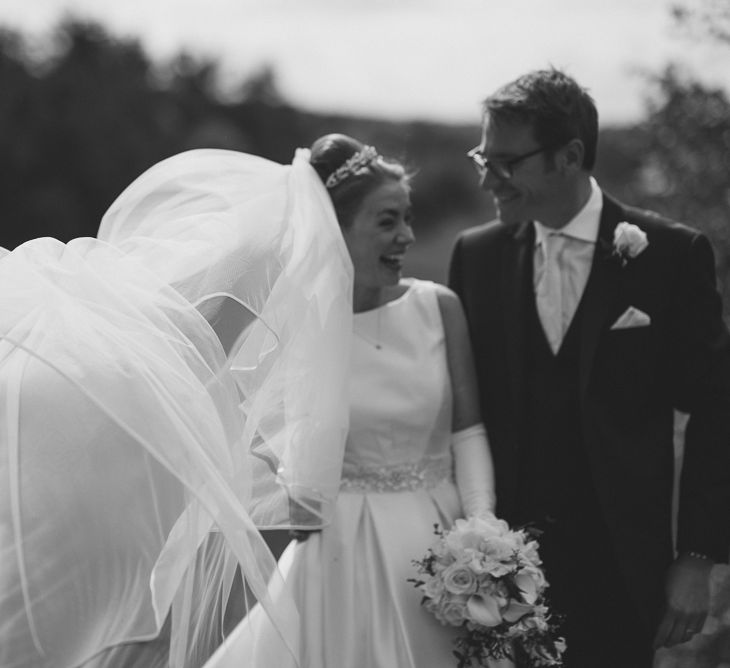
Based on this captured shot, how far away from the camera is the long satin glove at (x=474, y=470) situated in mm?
3852

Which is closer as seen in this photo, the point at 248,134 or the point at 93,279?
the point at 93,279

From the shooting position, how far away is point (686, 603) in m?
3.73

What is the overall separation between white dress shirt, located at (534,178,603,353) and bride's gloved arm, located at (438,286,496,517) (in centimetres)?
33

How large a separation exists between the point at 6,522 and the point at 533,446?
75.4 inches

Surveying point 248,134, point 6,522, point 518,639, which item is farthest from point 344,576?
point 248,134

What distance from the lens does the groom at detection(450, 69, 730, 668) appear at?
3795mm

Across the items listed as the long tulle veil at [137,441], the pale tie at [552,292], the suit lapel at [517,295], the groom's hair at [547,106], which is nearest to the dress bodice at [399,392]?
the suit lapel at [517,295]

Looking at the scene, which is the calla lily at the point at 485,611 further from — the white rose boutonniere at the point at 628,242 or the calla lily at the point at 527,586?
the white rose boutonniere at the point at 628,242

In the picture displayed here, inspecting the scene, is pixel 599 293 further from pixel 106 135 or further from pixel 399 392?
pixel 106 135

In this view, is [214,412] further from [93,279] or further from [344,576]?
[344,576]

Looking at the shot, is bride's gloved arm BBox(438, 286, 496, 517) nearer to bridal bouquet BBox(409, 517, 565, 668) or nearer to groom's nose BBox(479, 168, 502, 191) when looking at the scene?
bridal bouquet BBox(409, 517, 565, 668)

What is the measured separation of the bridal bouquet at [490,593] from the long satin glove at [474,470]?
298 millimetres

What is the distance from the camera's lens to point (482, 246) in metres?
4.23

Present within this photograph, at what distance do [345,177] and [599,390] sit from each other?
47.8 inches
